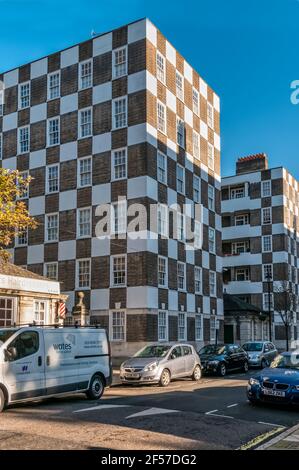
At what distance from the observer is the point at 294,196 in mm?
62688

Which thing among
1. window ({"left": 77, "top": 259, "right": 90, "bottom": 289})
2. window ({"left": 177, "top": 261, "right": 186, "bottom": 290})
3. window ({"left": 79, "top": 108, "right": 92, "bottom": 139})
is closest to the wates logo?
window ({"left": 77, "top": 259, "right": 90, "bottom": 289})

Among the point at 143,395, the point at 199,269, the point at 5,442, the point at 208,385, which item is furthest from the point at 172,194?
the point at 5,442

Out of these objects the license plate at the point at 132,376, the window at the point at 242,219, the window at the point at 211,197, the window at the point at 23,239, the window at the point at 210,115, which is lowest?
the license plate at the point at 132,376

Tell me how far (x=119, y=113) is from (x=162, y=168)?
14.3 feet

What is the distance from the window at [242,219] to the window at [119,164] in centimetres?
2753

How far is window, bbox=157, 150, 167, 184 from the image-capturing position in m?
35.3

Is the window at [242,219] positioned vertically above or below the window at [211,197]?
above

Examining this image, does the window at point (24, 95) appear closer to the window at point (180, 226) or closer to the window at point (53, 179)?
the window at point (53, 179)

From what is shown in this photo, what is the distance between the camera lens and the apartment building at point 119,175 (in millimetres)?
33656

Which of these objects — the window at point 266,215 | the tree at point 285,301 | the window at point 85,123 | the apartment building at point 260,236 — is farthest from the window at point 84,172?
the window at point 266,215

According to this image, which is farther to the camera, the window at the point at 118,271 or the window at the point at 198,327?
the window at the point at 198,327

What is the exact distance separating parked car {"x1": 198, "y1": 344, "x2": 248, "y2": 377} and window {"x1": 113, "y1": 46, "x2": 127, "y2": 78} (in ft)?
59.9

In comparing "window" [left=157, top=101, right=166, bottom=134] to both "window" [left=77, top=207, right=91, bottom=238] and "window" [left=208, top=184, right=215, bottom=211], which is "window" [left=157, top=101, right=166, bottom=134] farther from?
"window" [left=208, top=184, right=215, bottom=211]

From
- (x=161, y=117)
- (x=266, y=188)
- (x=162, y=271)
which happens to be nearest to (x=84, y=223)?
(x=162, y=271)
